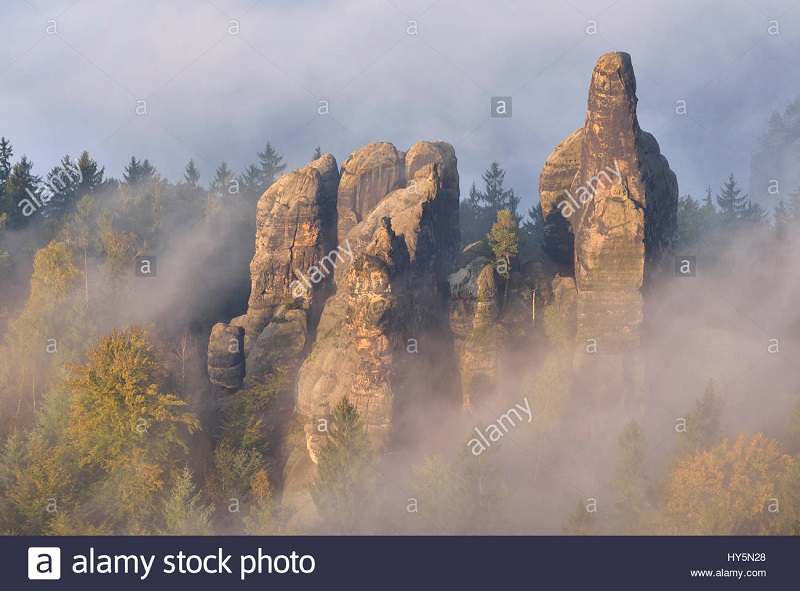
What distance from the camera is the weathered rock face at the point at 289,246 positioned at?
234ft

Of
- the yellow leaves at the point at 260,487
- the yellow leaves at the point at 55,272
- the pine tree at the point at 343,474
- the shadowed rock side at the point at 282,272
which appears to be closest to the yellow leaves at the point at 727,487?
the pine tree at the point at 343,474

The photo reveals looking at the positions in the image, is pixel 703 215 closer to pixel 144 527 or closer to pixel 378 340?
pixel 378 340

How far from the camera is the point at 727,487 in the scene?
170ft

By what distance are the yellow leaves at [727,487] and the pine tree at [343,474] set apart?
69.1ft

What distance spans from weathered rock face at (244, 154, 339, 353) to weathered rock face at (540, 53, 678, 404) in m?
24.2

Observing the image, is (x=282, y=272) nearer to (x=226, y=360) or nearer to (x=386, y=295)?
(x=226, y=360)

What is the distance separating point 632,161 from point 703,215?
6458cm

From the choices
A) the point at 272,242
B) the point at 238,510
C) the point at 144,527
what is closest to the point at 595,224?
the point at 272,242

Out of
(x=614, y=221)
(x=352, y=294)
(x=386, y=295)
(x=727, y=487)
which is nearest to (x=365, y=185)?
(x=352, y=294)

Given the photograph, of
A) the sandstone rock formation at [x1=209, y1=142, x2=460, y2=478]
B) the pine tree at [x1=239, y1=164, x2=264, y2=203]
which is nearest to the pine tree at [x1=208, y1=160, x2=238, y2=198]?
the pine tree at [x1=239, y1=164, x2=264, y2=203]

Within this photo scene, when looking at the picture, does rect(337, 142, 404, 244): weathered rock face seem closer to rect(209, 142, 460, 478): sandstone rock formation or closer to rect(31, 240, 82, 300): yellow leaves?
rect(209, 142, 460, 478): sandstone rock formation

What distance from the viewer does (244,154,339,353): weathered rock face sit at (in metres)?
71.2

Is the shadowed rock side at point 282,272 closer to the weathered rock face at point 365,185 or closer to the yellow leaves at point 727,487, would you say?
the weathered rock face at point 365,185

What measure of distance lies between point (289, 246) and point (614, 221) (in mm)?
29597
